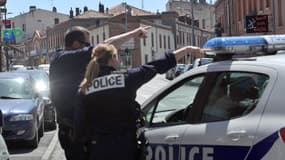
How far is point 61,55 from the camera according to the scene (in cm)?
597

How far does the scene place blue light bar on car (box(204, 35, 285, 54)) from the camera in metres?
4.74

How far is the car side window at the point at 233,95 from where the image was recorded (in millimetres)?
4488

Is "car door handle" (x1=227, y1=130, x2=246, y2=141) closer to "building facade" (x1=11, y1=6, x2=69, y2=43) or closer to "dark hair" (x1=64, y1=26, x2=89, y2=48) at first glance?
"dark hair" (x1=64, y1=26, x2=89, y2=48)

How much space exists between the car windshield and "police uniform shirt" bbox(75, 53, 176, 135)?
839 centimetres

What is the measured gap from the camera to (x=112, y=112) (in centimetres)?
Result: 484

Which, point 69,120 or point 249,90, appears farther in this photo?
point 69,120

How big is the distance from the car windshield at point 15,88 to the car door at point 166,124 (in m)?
8.10

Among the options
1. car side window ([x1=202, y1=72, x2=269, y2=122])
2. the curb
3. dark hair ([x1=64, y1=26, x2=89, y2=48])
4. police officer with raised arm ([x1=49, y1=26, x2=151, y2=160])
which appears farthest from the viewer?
the curb

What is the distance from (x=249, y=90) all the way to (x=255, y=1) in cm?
4518

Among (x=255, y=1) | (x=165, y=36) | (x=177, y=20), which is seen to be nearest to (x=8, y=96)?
(x=255, y=1)

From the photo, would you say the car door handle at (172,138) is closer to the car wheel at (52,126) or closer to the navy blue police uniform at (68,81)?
the navy blue police uniform at (68,81)

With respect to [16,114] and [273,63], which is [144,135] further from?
[16,114]

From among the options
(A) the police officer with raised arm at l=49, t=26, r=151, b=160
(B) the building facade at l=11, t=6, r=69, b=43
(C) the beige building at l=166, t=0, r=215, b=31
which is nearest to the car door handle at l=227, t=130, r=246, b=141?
(A) the police officer with raised arm at l=49, t=26, r=151, b=160

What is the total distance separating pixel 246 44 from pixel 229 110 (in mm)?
513
